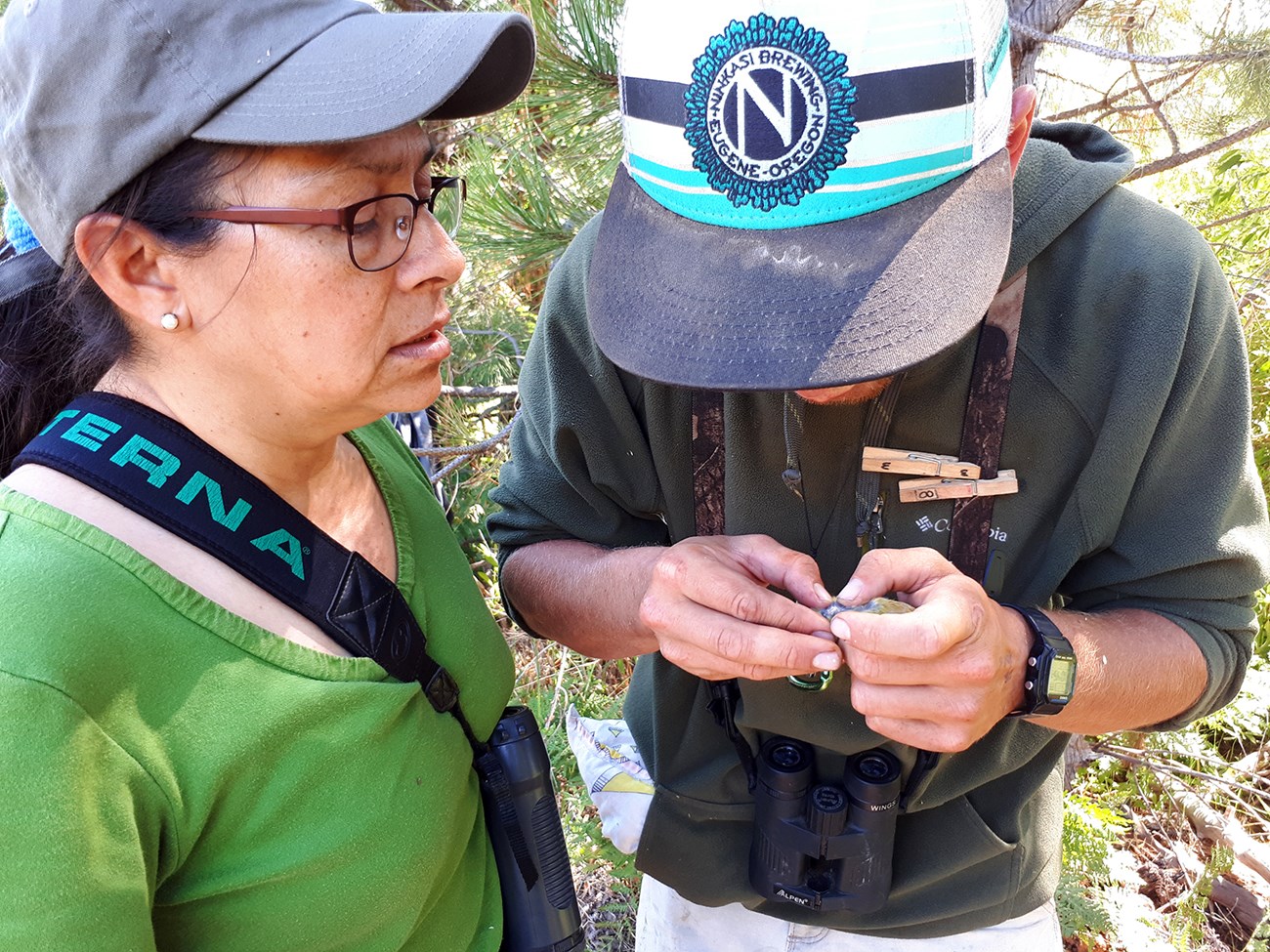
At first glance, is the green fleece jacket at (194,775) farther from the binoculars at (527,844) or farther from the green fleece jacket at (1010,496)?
the green fleece jacket at (1010,496)

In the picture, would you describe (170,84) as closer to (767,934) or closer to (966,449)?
(966,449)

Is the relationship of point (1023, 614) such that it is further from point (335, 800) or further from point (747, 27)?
point (335, 800)

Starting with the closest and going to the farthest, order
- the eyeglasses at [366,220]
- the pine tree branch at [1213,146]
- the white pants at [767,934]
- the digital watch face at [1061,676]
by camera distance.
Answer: the eyeglasses at [366,220] → the digital watch face at [1061,676] → the white pants at [767,934] → the pine tree branch at [1213,146]

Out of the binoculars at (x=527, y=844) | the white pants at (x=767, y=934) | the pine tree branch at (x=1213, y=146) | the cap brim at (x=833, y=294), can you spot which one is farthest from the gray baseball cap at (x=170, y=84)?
the pine tree branch at (x=1213, y=146)

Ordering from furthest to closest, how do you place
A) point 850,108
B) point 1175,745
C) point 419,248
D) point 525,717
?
point 1175,745, point 525,717, point 419,248, point 850,108

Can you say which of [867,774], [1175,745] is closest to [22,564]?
[867,774]

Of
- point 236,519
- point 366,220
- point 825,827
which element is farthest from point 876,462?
point 236,519

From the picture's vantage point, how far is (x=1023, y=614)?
1.50m

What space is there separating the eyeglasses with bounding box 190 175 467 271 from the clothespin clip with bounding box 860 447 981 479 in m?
0.81

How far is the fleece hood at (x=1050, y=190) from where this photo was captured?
152cm

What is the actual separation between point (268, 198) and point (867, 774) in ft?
4.38

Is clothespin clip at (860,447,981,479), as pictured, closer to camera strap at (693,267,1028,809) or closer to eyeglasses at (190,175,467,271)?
camera strap at (693,267,1028,809)

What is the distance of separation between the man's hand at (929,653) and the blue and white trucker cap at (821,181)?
0.33 metres

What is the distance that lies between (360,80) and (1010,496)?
1157mm
